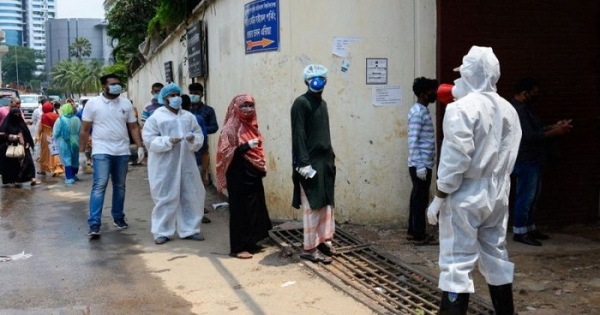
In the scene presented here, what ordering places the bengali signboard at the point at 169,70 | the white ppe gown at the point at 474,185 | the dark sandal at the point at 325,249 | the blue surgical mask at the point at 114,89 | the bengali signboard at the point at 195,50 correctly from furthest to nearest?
the bengali signboard at the point at 169,70 → the bengali signboard at the point at 195,50 → the blue surgical mask at the point at 114,89 → the dark sandal at the point at 325,249 → the white ppe gown at the point at 474,185

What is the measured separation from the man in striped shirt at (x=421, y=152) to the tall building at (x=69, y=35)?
373 ft

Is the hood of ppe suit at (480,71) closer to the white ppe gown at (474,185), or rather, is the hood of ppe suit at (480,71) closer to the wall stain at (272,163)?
the white ppe gown at (474,185)

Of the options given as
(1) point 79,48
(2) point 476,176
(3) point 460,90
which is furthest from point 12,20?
(2) point 476,176

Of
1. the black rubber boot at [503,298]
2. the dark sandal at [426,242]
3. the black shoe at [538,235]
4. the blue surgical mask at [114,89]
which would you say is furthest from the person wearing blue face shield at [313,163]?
the blue surgical mask at [114,89]

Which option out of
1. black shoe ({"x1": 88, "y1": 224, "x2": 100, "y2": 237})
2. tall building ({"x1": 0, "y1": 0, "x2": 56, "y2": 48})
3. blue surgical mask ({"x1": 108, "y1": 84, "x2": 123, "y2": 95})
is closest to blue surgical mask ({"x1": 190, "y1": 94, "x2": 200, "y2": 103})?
blue surgical mask ({"x1": 108, "y1": 84, "x2": 123, "y2": 95})

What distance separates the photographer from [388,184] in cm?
741

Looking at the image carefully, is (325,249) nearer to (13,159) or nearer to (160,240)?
(160,240)

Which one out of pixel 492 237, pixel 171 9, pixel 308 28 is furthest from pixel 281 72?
pixel 171 9

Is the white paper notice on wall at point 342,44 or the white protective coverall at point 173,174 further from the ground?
the white paper notice on wall at point 342,44

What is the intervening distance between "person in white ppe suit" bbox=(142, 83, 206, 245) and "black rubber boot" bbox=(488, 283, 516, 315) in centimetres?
385

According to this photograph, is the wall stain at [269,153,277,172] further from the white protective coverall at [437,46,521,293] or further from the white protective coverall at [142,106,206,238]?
the white protective coverall at [437,46,521,293]

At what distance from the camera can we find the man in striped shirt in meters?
6.61

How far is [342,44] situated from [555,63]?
2610mm

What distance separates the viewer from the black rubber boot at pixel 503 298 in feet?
13.9
